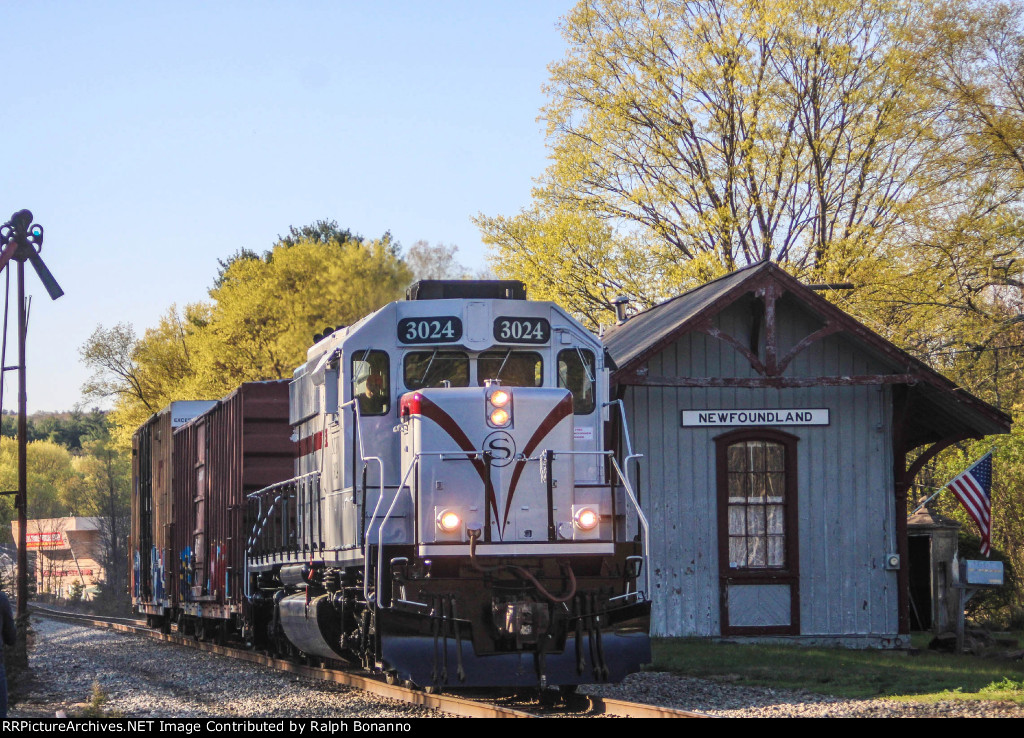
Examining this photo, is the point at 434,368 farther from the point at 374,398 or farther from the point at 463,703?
the point at 463,703

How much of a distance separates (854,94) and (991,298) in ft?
23.7

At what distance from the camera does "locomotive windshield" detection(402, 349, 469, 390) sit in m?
11.7

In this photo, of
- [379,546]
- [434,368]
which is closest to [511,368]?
[434,368]

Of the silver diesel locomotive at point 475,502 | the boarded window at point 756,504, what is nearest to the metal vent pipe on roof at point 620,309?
the boarded window at point 756,504

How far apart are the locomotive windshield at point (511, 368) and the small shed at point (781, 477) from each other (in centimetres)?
618

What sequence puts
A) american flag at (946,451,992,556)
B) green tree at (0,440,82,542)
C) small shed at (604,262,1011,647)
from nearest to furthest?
small shed at (604,262,1011,647) < american flag at (946,451,992,556) < green tree at (0,440,82,542)

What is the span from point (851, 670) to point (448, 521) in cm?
558

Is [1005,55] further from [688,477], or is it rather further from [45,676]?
[45,676]

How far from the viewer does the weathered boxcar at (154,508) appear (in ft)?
71.5

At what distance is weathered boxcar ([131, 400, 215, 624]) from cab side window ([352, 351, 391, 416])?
9.62 m

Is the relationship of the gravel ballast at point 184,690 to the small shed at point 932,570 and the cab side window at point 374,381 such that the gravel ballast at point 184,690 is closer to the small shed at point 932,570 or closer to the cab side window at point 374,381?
the cab side window at point 374,381

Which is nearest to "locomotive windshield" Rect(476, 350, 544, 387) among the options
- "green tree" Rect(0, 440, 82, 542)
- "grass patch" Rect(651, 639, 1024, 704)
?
"grass patch" Rect(651, 639, 1024, 704)

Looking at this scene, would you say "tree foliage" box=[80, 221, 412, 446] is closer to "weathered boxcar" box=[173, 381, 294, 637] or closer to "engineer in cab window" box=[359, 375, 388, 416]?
"weathered boxcar" box=[173, 381, 294, 637]

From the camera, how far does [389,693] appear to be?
1195 cm
